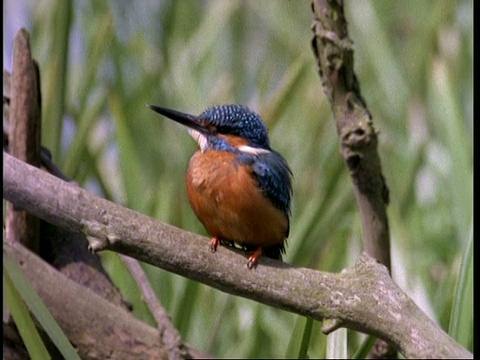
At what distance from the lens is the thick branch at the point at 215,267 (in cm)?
82

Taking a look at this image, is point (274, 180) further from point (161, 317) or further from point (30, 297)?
point (30, 297)

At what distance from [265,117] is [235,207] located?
330 mm

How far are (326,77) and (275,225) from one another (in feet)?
0.86

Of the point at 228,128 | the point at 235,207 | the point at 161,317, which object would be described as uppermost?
the point at 228,128

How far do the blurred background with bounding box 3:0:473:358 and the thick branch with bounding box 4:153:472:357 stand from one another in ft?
0.56

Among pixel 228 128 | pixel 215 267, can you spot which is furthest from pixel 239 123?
pixel 215 267

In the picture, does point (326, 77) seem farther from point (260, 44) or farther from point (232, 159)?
point (260, 44)

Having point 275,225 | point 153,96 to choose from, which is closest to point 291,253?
point 275,225

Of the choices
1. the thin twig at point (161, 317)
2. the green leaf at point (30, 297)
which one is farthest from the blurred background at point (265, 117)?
the green leaf at point (30, 297)

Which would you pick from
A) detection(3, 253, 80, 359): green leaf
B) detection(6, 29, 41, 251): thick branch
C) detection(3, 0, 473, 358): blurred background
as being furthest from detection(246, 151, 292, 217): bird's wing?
detection(3, 253, 80, 359): green leaf

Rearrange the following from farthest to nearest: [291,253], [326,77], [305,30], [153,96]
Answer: [305,30]
[153,96]
[291,253]
[326,77]

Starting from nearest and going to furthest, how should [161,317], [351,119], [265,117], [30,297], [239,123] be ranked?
[30,297], [351,119], [161,317], [239,123], [265,117]

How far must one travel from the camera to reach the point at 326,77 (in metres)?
1.04

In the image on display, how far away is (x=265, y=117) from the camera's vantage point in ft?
4.99
